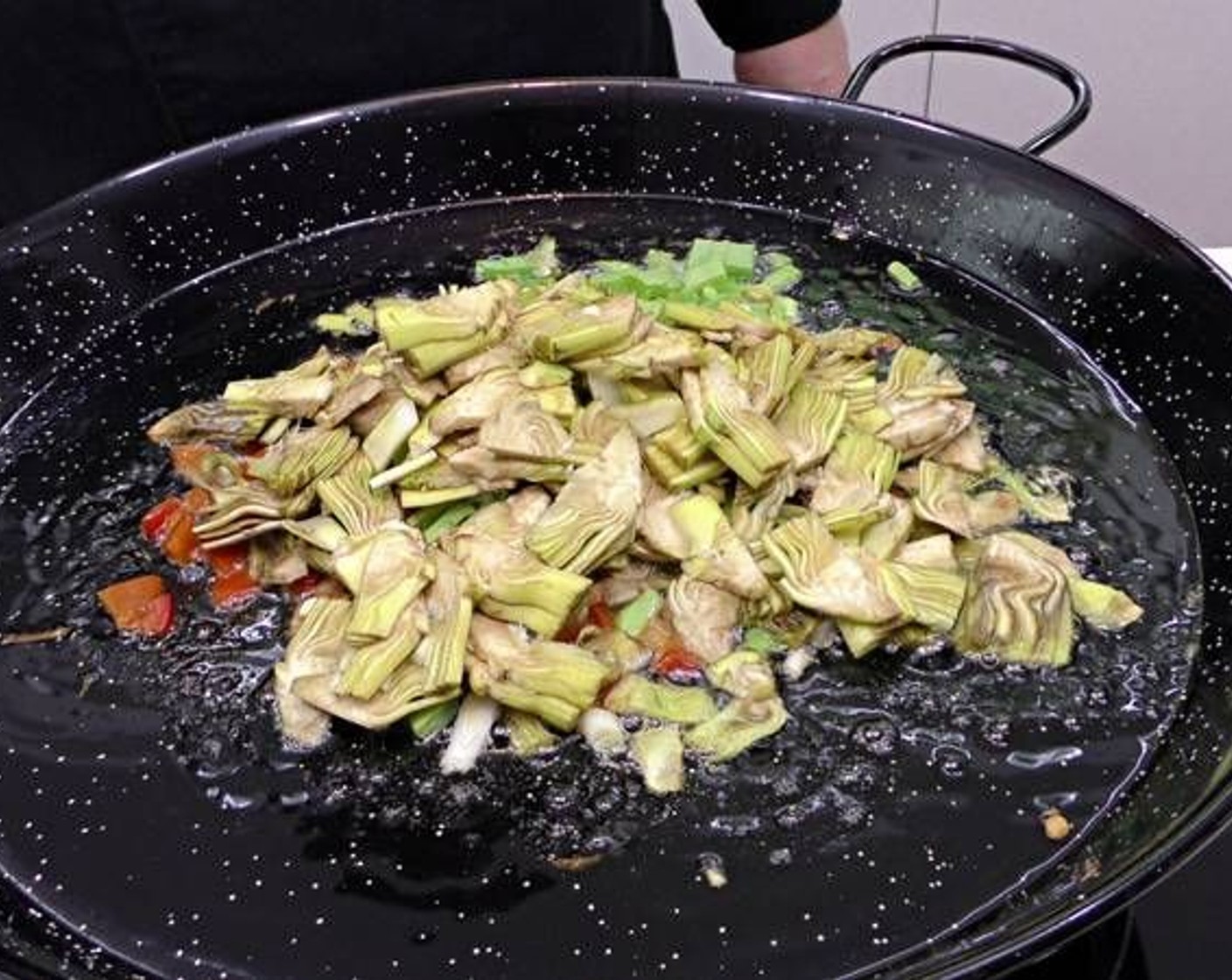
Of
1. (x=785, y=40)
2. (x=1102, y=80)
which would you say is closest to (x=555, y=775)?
(x=785, y=40)

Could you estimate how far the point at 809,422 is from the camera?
1066 millimetres

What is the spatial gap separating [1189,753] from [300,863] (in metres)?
0.56

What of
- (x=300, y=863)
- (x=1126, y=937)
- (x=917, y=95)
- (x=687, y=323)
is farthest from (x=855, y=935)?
(x=917, y=95)

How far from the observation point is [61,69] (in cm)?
139

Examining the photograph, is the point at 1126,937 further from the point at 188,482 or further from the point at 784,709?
the point at 188,482

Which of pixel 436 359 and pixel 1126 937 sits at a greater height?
pixel 436 359

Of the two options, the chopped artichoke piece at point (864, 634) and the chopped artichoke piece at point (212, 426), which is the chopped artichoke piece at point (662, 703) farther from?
the chopped artichoke piece at point (212, 426)

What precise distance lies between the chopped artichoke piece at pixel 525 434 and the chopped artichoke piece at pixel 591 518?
32mm

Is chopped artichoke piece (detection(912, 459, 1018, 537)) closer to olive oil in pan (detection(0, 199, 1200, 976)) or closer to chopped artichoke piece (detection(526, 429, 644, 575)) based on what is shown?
olive oil in pan (detection(0, 199, 1200, 976))

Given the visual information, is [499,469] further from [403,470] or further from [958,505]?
[958,505]

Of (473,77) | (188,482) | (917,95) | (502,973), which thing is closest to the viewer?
(502,973)

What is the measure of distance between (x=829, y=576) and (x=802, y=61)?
3.12 ft

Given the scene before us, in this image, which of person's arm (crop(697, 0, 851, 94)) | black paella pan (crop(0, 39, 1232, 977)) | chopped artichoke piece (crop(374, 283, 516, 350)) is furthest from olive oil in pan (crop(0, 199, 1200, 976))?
person's arm (crop(697, 0, 851, 94))

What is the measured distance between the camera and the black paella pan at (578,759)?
31.6 inches
